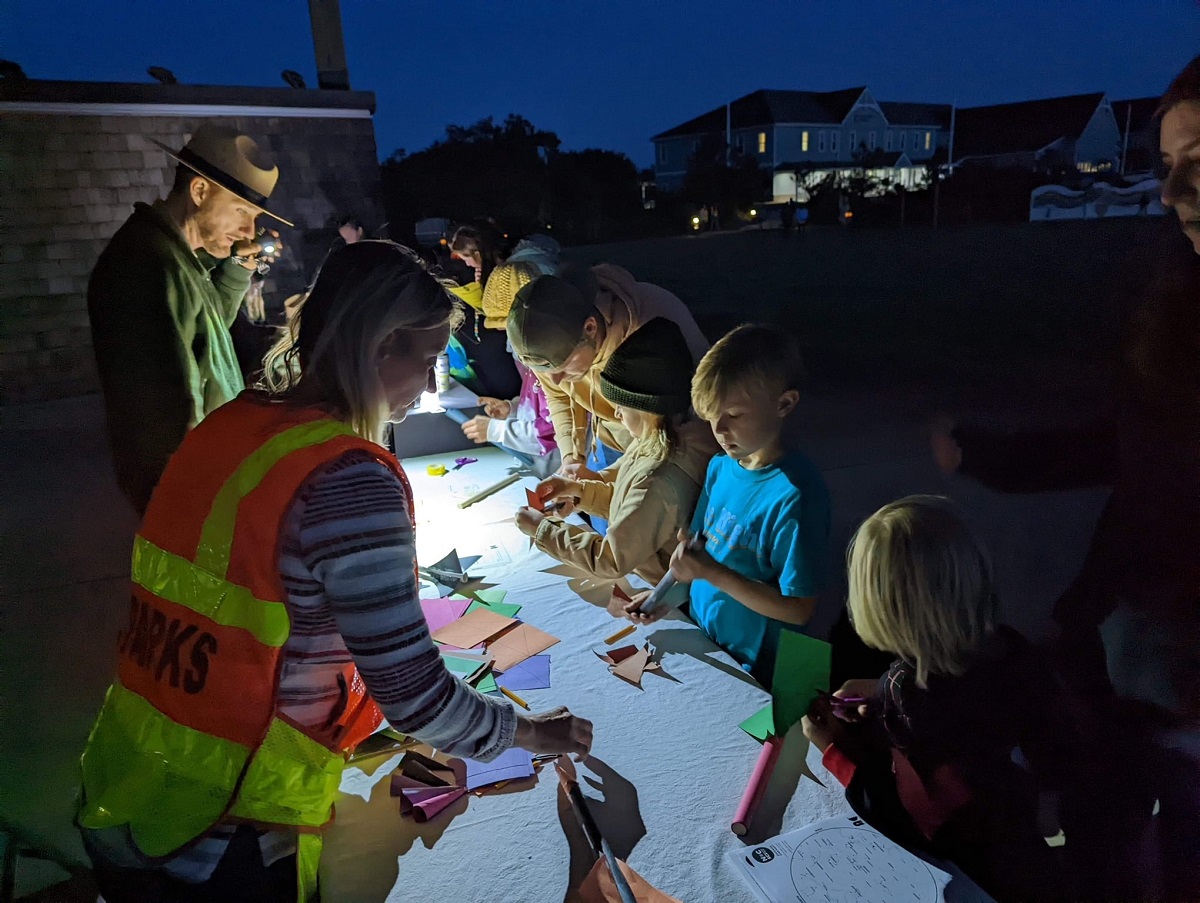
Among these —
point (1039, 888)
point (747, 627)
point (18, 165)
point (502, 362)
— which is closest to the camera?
point (1039, 888)

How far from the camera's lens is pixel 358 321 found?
93 centimetres

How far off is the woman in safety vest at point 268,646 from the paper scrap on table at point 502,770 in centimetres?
35

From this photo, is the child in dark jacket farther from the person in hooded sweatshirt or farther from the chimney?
the chimney

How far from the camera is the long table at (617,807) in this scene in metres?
1.04

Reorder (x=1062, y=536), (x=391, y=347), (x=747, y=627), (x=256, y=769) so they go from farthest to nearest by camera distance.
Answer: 1. (x=1062, y=536)
2. (x=747, y=627)
3. (x=391, y=347)
4. (x=256, y=769)

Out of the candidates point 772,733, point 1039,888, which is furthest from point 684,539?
point 1039,888

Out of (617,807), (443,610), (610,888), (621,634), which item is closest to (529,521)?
(443,610)

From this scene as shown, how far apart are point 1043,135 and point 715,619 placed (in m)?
1.18

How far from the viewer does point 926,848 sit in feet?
3.40

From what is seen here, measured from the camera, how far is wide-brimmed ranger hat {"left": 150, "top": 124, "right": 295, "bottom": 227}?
208 cm

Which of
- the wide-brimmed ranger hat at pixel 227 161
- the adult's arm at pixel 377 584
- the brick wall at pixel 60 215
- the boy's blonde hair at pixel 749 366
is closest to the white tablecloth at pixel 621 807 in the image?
the adult's arm at pixel 377 584

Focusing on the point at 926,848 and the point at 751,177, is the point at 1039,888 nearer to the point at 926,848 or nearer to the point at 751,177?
the point at 926,848

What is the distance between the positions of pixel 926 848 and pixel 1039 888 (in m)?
0.24

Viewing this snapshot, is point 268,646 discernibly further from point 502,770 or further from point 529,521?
point 529,521
